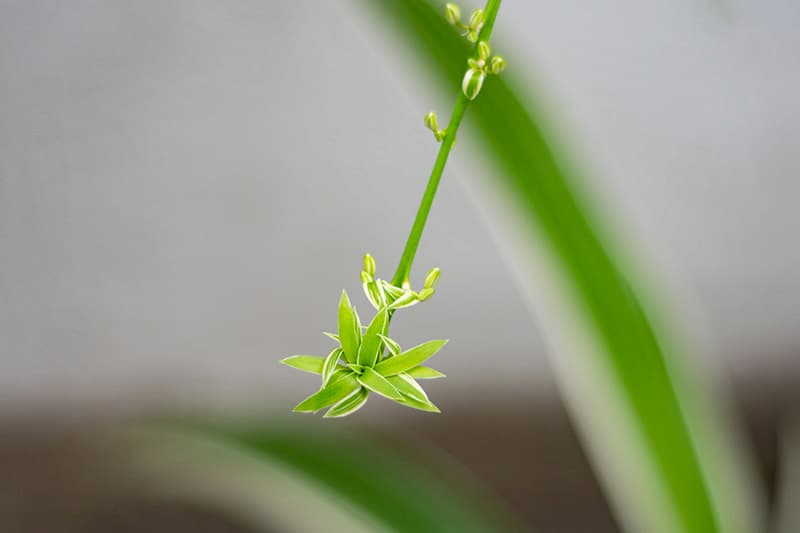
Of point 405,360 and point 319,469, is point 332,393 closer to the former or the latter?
point 405,360

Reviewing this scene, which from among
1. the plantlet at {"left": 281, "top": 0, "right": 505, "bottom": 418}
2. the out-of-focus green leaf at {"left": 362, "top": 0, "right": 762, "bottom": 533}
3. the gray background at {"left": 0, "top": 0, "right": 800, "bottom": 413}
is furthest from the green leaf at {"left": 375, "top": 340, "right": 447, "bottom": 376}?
the gray background at {"left": 0, "top": 0, "right": 800, "bottom": 413}

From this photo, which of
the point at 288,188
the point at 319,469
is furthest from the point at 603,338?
the point at 288,188

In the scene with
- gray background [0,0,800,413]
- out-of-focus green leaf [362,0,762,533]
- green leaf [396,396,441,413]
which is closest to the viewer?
green leaf [396,396,441,413]

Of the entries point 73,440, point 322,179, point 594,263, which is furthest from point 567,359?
point 73,440

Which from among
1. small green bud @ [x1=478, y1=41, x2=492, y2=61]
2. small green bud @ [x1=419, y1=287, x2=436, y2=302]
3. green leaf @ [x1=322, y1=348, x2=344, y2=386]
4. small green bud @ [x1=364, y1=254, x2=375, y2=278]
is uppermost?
small green bud @ [x1=478, y1=41, x2=492, y2=61]

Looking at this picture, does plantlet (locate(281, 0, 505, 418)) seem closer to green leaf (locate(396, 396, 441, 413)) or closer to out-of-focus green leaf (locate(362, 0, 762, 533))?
green leaf (locate(396, 396, 441, 413))

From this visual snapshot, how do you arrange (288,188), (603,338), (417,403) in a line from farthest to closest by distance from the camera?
(288,188), (603,338), (417,403)
